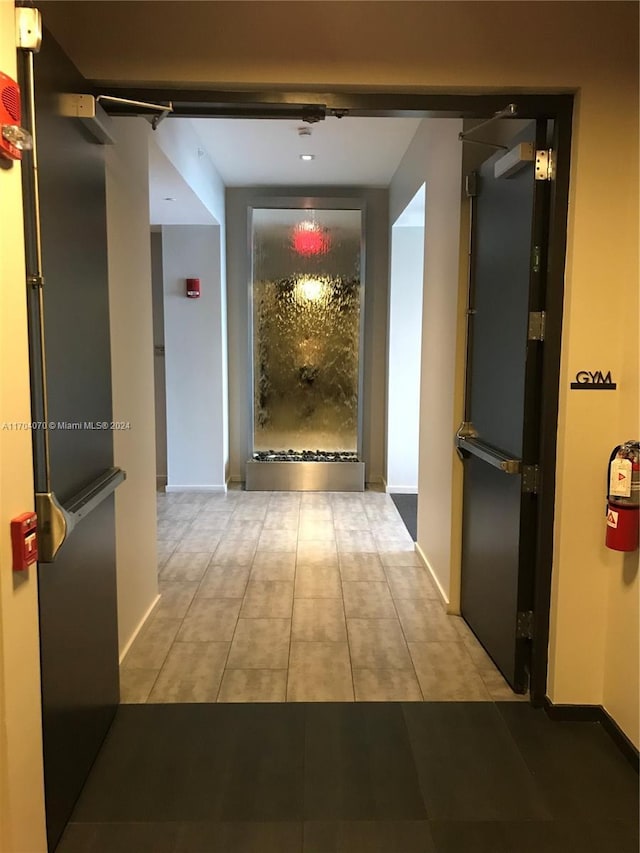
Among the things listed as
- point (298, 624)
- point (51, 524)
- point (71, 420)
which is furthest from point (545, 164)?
point (298, 624)

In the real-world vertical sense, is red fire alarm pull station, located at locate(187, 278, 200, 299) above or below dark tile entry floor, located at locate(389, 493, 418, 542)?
above

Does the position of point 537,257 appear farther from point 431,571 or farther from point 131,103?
point 431,571

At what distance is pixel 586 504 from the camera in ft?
7.60

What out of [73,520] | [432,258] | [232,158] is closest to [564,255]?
[432,258]

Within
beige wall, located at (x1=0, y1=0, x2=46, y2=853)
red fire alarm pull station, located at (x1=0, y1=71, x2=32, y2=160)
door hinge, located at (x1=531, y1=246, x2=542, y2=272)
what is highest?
red fire alarm pull station, located at (x1=0, y1=71, x2=32, y2=160)

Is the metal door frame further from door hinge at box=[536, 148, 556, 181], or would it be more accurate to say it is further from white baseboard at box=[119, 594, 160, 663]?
white baseboard at box=[119, 594, 160, 663]

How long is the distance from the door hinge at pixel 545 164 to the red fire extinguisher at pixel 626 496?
995mm

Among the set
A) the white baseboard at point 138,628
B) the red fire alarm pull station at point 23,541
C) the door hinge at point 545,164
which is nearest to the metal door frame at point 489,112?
the door hinge at point 545,164

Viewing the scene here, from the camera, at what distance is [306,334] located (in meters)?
6.32

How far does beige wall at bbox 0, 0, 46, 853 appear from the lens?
144 cm

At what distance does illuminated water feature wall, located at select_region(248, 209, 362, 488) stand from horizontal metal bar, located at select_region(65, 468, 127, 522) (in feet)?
13.1

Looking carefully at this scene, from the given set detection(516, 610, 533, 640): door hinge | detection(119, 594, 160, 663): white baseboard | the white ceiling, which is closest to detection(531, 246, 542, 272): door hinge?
detection(516, 610, 533, 640): door hinge

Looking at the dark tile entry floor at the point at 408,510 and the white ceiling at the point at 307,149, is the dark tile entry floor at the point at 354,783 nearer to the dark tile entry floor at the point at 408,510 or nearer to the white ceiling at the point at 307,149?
the dark tile entry floor at the point at 408,510

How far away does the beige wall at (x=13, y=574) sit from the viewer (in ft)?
4.73
